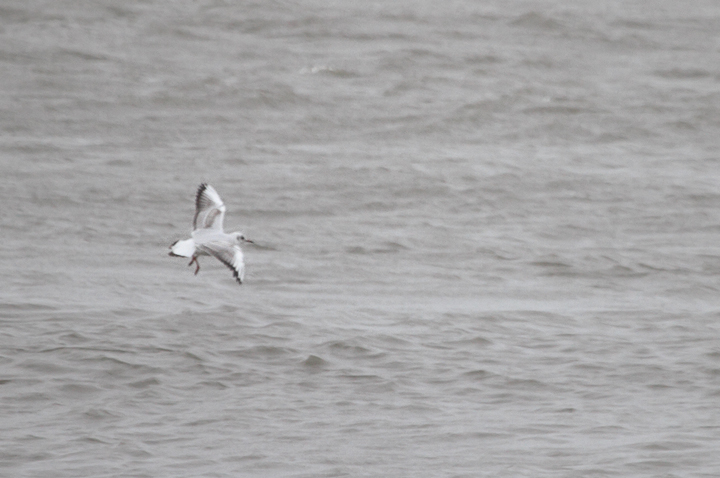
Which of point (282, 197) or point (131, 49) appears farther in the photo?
point (131, 49)

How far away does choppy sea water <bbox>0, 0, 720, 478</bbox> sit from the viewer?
29.3 feet

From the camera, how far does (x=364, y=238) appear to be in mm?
13430

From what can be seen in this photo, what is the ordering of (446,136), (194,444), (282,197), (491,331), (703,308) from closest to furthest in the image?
(194,444) → (491,331) → (703,308) → (282,197) → (446,136)

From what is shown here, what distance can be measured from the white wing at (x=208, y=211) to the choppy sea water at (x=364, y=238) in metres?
1.16

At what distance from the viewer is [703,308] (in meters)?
11.9

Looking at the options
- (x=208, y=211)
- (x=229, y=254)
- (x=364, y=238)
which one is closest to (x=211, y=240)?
(x=229, y=254)

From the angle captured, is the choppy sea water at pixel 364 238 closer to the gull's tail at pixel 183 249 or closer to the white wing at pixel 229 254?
the white wing at pixel 229 254

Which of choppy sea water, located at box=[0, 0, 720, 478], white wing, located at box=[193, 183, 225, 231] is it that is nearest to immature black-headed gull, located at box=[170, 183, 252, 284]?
white wing, located at box=[193, 183, 225, 231]

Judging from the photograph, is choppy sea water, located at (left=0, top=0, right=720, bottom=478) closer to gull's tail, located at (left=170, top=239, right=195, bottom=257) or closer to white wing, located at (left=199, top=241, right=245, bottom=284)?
white wing, located at (left=199, top=241, right=245, bottom=284)

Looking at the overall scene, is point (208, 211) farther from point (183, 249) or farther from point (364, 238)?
point (364, 238)

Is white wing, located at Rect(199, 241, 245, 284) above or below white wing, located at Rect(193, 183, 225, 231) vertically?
below

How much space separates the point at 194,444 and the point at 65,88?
10074 mm

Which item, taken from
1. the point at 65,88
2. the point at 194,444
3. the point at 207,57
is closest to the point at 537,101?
the point at 207,57

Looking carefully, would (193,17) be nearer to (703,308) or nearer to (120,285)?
(120,285)
